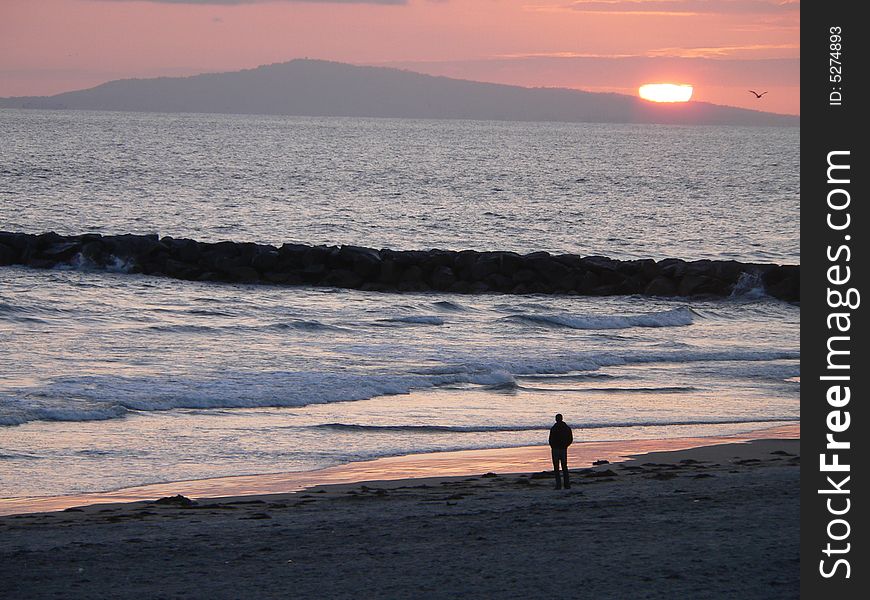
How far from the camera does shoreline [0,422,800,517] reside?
43.1 feet

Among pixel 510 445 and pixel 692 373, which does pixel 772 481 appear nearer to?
pixel 510 445

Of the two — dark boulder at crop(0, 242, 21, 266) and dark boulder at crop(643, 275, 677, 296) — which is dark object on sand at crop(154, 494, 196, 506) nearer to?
dark boulder at crop(643, 275, 677, 296)

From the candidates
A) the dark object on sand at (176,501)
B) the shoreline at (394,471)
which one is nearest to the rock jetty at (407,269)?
the shoreline at (394,471)

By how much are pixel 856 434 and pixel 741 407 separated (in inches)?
509

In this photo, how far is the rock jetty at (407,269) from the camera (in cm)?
3612

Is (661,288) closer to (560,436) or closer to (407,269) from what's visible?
(407,269)

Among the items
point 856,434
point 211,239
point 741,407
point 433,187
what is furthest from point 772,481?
point 433,187

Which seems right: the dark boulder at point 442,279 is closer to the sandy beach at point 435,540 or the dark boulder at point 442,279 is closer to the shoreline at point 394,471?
the shoreline at point 394,471

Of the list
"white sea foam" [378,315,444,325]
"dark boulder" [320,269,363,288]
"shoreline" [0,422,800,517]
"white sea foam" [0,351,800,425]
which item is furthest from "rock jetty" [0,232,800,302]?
"shoreline" [0,422,800,517]

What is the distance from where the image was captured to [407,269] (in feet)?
121

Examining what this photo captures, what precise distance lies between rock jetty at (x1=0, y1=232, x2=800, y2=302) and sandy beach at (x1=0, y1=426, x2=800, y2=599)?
22.0 m

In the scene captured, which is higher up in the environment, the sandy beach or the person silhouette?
the person silhouette

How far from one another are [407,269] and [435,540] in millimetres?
26835

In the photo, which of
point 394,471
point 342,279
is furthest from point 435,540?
point 342,279
